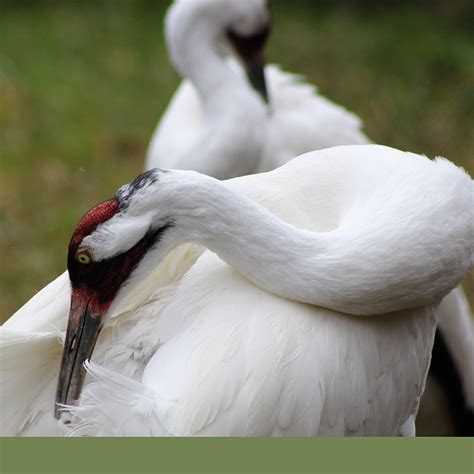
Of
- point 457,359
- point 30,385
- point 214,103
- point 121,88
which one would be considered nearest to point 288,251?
point 30,385

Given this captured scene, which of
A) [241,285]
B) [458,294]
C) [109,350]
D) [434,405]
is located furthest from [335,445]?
[434,405]

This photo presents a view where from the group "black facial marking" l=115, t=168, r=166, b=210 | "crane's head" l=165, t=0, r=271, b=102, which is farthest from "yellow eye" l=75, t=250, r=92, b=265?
"crane's head" l=165, t=0, r=271, b=102

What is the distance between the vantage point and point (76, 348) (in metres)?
2.04

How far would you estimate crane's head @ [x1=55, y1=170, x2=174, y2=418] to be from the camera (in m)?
1.92

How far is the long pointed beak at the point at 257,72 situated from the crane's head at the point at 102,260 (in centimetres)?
189

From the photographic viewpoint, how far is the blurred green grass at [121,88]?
4684 millimetres

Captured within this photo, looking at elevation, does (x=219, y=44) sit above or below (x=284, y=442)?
above

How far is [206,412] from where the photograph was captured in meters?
1.96

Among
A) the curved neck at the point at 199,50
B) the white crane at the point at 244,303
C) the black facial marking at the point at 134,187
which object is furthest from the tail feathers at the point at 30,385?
the curved neck at the point at 199,50

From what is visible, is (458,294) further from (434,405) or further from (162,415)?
(162,415)

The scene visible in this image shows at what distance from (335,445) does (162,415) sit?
33cm

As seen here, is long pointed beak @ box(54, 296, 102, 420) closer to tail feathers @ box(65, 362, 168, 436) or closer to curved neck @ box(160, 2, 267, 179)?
tail feathers @ box(65, 362, 168, 436)

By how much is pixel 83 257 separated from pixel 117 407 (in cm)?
28

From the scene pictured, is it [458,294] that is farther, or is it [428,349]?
[458,294]
